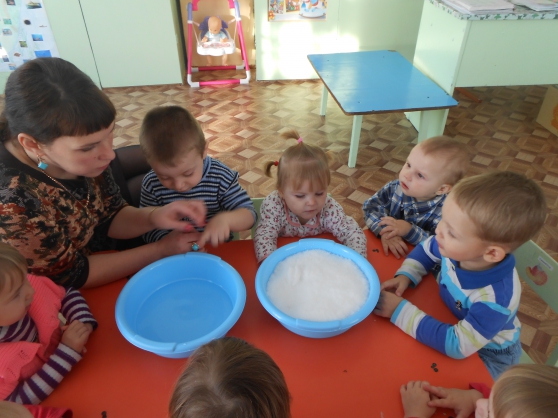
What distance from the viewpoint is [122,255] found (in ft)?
3.21

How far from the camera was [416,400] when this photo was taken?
673 millimetres

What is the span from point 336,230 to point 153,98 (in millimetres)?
3243

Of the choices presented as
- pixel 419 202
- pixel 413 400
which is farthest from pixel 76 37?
pixel 413 400

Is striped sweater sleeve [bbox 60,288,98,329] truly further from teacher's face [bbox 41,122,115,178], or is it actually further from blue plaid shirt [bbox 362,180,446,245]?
blue plaid shirt [bbox 362,180,446,245]

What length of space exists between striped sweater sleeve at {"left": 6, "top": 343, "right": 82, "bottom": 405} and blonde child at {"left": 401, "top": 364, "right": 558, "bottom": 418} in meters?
0.63

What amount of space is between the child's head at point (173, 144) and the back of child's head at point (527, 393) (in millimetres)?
859

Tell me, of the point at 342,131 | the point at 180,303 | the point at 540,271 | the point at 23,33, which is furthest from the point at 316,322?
the point at 23,33

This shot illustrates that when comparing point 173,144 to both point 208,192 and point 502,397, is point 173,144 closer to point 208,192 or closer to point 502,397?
point 208,192

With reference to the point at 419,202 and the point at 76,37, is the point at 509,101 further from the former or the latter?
the point at 76,37

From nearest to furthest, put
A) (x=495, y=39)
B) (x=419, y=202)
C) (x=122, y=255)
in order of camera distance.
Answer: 1. (x=122, y=255)
2. (x=419, y=202)
3. (x=495, y=39)

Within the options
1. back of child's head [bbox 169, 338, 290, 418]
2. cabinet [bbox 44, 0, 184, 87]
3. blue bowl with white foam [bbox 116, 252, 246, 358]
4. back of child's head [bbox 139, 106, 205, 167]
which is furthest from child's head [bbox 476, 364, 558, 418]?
cabinet [bbox 44, 0, 184, 87]

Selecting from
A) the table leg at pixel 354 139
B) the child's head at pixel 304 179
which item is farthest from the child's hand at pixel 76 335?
the table leg at pixel 354 139

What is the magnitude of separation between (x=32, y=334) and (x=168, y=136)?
1.82 ft

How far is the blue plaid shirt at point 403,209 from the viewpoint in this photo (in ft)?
4.13
